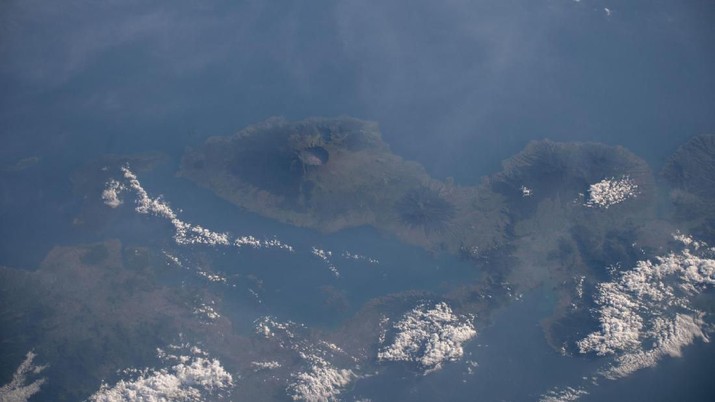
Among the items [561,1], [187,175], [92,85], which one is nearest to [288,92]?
[187,175]

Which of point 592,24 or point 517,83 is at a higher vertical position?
point 592,24

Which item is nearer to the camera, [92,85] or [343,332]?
[343,332]

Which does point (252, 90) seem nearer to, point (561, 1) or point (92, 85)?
point (92, 85)

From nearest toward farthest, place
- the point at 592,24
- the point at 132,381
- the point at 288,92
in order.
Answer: the point at 132,381 < the point at 288,92 < the point at 592,24

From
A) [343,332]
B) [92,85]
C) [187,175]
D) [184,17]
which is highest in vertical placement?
[184,17]

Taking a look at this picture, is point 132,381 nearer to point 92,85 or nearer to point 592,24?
point 92,85

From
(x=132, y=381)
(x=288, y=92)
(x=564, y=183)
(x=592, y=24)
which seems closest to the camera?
(x=132, y=381)
